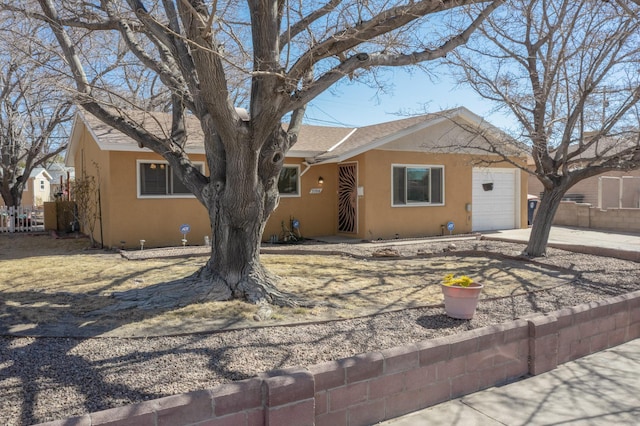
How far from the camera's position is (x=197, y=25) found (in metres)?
4.72

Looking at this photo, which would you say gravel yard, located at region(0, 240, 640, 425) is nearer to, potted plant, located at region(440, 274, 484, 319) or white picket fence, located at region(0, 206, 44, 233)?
potted plant, located at region(440, 274, 484, 319)

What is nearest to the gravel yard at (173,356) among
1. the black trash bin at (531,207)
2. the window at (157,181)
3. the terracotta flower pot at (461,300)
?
the terracotta flower pot at (461,300)

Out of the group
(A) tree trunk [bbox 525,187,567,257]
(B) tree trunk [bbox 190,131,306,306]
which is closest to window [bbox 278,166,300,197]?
(A) tree trunk [bbox 525,187,567,257]

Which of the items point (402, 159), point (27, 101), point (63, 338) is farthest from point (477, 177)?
point (27, 101)

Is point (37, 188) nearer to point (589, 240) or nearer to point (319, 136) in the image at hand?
point (319, 136)

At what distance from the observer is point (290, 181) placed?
13211 millimetres

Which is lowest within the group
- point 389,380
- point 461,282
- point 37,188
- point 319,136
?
point 389,380

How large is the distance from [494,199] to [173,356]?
13801 millimetres

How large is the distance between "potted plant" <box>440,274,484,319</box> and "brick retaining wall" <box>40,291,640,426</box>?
1.85 ft

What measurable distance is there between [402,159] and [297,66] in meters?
8.59

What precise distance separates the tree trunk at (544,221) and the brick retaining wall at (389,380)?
4.17m

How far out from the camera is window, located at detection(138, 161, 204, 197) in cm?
1123

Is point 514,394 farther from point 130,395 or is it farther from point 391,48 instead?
point 391,48

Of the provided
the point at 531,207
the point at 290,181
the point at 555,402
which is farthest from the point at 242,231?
the point at 531,207
